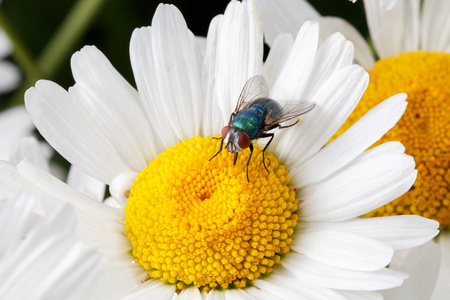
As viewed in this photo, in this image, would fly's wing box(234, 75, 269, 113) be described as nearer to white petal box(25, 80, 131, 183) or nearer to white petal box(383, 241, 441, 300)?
white petal box(25, 80, 131, 183)

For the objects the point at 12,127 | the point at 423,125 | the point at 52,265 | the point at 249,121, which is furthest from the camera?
the point at 12,127

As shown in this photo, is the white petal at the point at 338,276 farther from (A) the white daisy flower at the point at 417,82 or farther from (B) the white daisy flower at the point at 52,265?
(B) the white daisy flower at the point at 52,265

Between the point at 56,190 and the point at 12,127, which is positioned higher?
the point at 56,190

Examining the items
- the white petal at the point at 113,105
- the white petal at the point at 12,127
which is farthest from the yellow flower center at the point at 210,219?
the white petal at the point at 12,127

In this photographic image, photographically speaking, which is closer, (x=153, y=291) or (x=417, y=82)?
(x=153, y=291)

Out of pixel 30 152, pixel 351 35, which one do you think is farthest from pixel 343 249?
pixel 30 152

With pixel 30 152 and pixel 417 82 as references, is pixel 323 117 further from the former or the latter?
pixel 30 152

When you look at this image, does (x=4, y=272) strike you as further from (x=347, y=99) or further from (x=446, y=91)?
(x=446, y=91)
